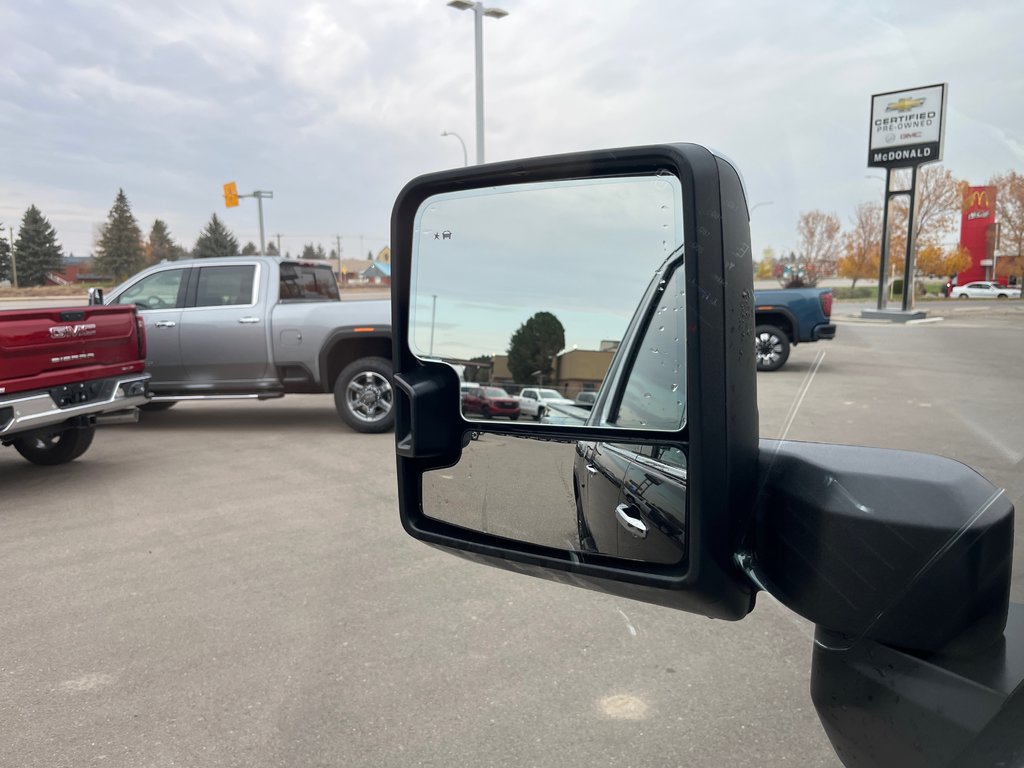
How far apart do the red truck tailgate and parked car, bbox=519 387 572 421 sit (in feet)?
19.6

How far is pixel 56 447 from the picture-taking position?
7090 mm

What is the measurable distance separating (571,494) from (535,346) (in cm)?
22

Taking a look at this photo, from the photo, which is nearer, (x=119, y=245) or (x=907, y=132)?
(x=907, y=132)

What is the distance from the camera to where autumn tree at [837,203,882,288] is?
1.02 meters

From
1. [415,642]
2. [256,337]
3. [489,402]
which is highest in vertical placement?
[489,402]

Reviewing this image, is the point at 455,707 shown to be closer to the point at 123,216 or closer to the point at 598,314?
the point at 598,314

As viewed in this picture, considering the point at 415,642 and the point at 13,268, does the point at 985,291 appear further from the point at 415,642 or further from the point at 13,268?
the point at 13,268

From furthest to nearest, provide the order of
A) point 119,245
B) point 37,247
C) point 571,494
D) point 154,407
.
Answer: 1. point 119,245
2. point 37,247
3. point 154,407
4. point 571,494

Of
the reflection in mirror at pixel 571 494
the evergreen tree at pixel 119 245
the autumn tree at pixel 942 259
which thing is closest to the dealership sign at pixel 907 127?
the autumn tree at pixel 942 259

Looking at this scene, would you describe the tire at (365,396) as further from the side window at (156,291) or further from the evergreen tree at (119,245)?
the evergreen tree at (119,245)

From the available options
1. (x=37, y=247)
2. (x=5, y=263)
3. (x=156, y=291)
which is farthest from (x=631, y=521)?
(x=37, y=247)

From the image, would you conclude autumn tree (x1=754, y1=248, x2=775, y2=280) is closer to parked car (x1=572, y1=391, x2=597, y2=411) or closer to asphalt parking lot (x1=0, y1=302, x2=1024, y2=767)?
asphalt parking lot (x1=0, y1=302, x2=1024, y2=767)

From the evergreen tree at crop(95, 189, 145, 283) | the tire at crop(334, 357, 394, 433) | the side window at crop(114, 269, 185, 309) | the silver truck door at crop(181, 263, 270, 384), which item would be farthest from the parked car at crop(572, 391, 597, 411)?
the evergreen tree at crop(95, 189, 145, 283)

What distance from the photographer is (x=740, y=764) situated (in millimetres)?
2502
